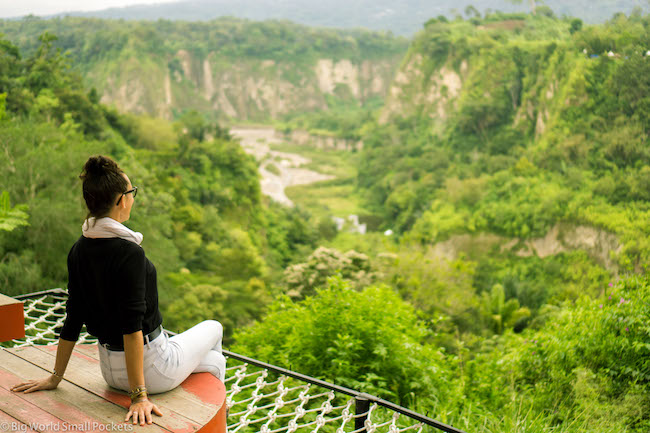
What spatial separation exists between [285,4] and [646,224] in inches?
4337

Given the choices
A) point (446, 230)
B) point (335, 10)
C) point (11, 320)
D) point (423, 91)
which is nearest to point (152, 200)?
point (446, 230)

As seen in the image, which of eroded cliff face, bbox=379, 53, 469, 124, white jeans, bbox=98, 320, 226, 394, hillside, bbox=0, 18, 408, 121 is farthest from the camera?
hillside, bbox=0, 18, 408, 121

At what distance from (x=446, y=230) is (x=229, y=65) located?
4968cm

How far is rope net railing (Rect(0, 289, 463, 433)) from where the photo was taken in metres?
2.71

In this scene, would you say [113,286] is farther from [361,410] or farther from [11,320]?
[361,410]

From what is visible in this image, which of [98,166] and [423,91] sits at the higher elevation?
[98,166]

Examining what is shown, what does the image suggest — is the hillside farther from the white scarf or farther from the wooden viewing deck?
the white scarf

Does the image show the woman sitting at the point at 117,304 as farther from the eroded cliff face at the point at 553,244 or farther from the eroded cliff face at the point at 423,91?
the eroded cliff face at the point at 423,91

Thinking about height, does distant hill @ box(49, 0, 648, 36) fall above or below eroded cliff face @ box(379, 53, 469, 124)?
above

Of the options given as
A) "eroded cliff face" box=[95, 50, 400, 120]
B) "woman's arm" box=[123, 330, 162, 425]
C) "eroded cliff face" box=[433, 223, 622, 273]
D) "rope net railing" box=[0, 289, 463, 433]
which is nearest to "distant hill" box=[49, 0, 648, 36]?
"eroded cliff face" box=[95, 50, 400, 120]

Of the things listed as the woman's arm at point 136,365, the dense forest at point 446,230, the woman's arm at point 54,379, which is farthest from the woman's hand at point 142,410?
the dense forest at point 446,230

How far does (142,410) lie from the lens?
199 cm

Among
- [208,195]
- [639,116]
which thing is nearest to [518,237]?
[639,116]

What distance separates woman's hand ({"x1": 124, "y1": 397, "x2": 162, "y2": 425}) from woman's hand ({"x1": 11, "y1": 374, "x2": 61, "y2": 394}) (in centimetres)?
42
